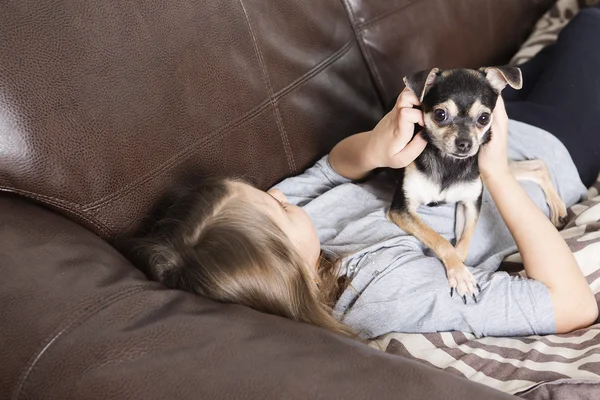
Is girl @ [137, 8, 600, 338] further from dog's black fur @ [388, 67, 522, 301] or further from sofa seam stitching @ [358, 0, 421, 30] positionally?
sofa seam stitching @ [358, 0, 421, 30]

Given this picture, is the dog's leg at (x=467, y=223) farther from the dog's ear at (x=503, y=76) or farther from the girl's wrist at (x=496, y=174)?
the dog's ear at (x=503, y=76)

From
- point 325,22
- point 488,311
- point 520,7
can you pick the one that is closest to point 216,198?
point 488,311

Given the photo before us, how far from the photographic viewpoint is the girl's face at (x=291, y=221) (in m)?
1.15

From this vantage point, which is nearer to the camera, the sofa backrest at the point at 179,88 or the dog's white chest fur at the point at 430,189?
the sofa backrest at the point at 179,88

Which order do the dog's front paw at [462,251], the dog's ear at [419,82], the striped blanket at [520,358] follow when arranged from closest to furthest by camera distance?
the striped blanket at [520,358] → the dog's ear at [419,82] → the dog's front paw at [462,251]

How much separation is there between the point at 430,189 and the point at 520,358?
1.58 feet

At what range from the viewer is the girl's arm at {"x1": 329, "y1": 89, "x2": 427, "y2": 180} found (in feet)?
4.19

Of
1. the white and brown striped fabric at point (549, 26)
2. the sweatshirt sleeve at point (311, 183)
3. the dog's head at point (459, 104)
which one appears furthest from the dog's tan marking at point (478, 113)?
the white and brown striped fabric at point (549, 26)

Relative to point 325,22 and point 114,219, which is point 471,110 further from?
point 114,219

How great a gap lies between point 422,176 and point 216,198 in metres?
0.53

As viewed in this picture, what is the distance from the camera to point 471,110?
4.15 ft

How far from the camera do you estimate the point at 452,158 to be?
4.51 feet

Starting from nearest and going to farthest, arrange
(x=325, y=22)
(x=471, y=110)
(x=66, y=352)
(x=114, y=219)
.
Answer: (x=66, y=352), (x=114, y=219), (x=471, y=110), (x=325, y=22)

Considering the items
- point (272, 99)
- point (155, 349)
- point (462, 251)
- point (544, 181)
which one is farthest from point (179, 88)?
point (544, 181)
